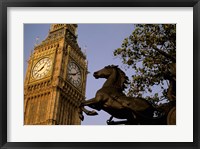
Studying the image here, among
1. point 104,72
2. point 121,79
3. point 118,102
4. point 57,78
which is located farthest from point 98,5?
point 57,78

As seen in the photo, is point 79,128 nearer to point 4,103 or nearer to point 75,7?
point 4,103

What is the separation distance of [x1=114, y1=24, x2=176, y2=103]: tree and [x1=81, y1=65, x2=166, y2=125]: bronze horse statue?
18 cm

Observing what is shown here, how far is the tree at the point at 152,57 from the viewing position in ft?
14.7

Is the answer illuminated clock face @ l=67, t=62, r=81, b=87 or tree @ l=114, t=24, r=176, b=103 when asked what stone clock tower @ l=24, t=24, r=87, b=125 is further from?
tree @ l=114, t=24, r=176, b=103

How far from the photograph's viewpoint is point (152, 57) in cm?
516

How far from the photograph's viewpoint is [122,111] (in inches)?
183

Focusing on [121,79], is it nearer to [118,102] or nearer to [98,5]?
[118,102]

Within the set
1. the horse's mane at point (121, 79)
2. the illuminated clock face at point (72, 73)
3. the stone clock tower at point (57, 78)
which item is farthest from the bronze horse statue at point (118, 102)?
the illuminated clock face at point (72, 73)

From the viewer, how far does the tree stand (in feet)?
14.7

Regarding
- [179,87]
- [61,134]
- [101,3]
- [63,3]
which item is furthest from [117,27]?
[61,134]

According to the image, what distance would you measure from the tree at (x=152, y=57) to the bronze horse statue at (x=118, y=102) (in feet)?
0.60

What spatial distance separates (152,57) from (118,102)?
34.1 inches

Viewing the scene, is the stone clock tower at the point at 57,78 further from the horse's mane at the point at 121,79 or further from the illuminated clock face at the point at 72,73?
the horse's mane at the point at 121,79

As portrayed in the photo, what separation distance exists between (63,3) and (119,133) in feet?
4.95
